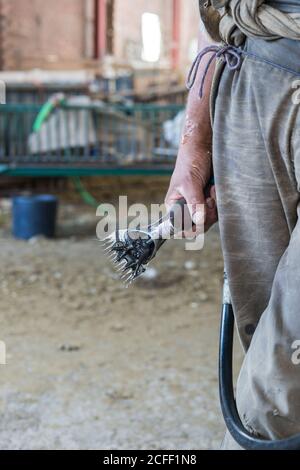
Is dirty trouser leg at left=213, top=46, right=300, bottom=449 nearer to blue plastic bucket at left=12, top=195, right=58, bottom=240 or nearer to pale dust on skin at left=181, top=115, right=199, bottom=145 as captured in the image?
pale dust on skin at left=181, top=115, right=199, bottom=145

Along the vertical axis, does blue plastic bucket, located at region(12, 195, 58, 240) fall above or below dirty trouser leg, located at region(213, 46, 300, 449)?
below

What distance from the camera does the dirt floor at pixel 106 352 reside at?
8.54 feet

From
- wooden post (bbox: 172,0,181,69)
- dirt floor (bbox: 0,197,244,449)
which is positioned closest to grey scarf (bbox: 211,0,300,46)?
dirt floor (bbox: 0,197,244,449)

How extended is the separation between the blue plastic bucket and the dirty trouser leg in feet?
14.9

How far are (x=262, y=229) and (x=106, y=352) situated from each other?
224 cm

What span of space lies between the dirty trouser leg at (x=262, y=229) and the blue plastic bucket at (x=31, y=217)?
14.9 ft

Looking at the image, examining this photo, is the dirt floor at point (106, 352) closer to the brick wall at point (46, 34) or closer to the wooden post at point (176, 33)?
the brick wall at point (46, 34)

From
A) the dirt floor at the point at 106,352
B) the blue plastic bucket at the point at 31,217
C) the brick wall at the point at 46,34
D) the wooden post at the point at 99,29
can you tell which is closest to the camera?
the dirt floor at the point at 106,352

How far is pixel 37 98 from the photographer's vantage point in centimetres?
700

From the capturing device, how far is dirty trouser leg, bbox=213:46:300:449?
1112 mm

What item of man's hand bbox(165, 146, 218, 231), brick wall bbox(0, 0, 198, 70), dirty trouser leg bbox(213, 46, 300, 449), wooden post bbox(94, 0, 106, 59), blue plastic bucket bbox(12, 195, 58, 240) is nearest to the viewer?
dirty trouser leg bbox(213, 46, 300, 449)

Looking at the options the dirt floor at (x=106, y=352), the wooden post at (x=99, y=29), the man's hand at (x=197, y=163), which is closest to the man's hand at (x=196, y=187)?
the man's hand at (x=197, y=163)

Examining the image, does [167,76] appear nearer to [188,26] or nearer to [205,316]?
[188,26]
